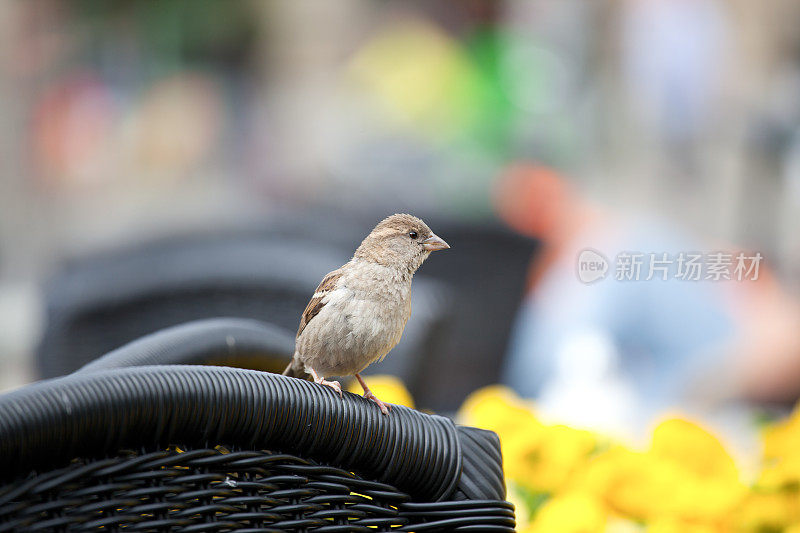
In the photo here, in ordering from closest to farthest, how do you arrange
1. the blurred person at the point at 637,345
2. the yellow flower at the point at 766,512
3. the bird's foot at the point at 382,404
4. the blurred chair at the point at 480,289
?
the bird's foot at the point at 382,404
the yellow flower at the point at 766,512
the blurred person at the point at 637,345
the blurred chair at the point at 480,289

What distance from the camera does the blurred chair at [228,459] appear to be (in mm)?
813

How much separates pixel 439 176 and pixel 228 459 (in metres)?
3.68

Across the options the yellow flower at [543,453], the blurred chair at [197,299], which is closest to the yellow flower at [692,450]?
the yellow flower at [543,453]

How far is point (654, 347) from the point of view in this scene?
7.98ft

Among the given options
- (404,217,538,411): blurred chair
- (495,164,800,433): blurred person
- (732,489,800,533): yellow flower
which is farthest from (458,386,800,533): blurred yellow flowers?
(404,217,538,411): blurred chair

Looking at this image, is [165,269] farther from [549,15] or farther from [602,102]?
[549,15]

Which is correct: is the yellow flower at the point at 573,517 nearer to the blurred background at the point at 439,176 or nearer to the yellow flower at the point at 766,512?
the yellow flower at the point at 766,512

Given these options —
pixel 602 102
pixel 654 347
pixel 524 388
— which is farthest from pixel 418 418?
pixel 602 102

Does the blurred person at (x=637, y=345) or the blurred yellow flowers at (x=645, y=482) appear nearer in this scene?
the blurred yellow flowers at (x=645, y=482)

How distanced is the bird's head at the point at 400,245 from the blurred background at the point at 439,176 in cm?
48

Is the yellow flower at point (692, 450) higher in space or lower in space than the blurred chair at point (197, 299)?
higher

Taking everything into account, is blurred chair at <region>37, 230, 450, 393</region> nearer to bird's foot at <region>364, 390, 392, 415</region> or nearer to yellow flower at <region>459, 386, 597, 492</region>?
yellow flower at <region>459, 386, 597, 492</region>

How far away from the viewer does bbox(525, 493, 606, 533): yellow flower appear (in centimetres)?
116

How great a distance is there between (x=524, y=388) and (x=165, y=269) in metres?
1.16
